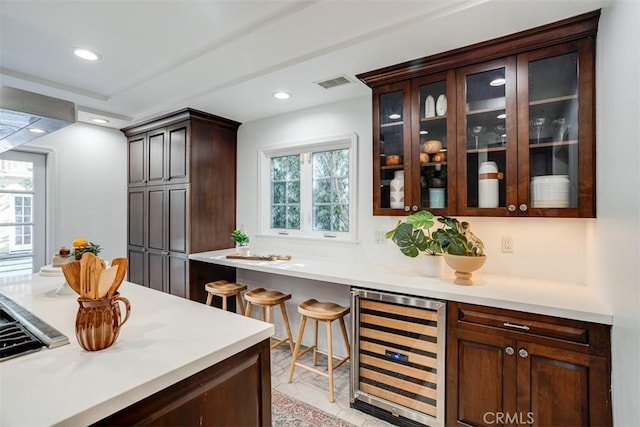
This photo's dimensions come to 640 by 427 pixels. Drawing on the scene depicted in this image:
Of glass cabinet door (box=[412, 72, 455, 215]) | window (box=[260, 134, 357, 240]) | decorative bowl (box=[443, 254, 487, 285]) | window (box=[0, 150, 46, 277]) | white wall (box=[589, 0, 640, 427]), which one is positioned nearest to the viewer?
white wall (box=[589, 0, 640, 427])

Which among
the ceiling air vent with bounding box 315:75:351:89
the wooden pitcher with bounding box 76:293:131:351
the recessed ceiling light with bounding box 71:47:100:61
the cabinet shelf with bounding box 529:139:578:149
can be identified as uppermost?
the recessed ceiling light with bounding box 71:47:100:61

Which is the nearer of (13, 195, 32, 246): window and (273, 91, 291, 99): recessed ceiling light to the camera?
(273, 91, 291, 99): recessed ceiling light

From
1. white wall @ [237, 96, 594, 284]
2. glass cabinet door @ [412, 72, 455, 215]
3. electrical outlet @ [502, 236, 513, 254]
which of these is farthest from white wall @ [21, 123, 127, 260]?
electrical outlet @ [502, 236, 513, 254]

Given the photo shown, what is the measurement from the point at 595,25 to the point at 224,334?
2.44m

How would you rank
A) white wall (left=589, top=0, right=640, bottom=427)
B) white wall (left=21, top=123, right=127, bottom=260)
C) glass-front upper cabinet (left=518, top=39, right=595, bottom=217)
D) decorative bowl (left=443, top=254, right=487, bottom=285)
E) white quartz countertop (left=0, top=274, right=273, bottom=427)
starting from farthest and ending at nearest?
white wall (left=21, top=123, right=127, bottom=260)
decorative bowl (left=443, top=254, right=487, bottom=285)
glass-front upper cabinet (left=518, top=39, right=595, bottom=217)
white wall (left=589, top=0, right=640, bottom=427)
white quartz countertop (left=0, top=274, right=273, bottom=427)

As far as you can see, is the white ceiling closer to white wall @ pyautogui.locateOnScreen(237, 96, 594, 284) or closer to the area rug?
white wall @ pyautogui.locateOnScreen(237, 96, 594, 284)

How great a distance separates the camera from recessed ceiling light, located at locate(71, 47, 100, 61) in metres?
2.19

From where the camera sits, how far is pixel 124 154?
4141 millimetres

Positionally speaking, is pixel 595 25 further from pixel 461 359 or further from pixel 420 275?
pixel 461 359

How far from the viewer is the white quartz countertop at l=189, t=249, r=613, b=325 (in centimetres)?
158

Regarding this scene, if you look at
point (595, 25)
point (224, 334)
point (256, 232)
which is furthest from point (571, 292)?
point (256, 232)

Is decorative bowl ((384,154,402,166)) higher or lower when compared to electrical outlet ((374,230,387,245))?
higher

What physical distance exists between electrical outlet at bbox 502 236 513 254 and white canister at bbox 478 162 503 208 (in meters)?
0.36

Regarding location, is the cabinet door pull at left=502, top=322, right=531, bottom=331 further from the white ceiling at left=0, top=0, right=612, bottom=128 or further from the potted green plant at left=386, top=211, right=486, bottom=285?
the white ceiling at left=0, top=0, right=612, bottom=128
